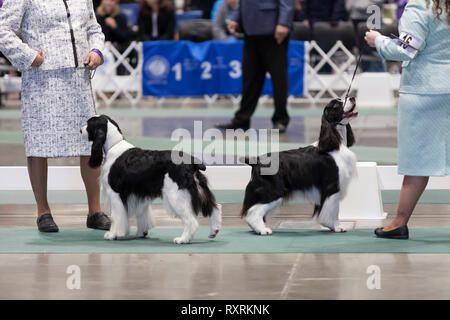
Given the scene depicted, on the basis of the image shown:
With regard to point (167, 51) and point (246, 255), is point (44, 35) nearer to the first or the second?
point (246, 255)

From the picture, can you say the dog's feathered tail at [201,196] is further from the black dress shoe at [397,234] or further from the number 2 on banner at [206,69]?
the number 2 on banner at [206,69]

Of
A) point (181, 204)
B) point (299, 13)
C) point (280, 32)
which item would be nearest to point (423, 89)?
point (181, 204)

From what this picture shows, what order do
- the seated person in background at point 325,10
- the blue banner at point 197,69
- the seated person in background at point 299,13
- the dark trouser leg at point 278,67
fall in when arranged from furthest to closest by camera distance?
the seated person in background at point 299,13, the seated person in background at point 325,10, the blue banner at point 197,69, the dark trouser leg at point 278,67

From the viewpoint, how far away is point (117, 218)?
17.2 feet

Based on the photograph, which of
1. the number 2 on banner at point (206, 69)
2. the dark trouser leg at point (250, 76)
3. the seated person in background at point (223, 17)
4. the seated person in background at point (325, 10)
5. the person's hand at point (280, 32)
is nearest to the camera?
the person's hand at point (280, 32)

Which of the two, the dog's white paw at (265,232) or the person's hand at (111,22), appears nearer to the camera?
the dog's white paw at (265,232)

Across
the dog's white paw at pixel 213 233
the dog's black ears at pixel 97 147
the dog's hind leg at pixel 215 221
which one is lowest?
the dog's white paw at pixel 213 233

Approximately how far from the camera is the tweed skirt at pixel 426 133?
16.5ft

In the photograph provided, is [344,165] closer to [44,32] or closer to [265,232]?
[265,232]

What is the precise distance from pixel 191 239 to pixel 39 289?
123cm

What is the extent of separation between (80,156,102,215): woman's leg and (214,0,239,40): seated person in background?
936 cm

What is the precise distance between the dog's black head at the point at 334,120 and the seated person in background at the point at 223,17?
957 centimetres

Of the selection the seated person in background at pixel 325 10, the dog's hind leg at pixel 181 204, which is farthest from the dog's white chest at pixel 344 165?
the seated person in background at pixel 325 10

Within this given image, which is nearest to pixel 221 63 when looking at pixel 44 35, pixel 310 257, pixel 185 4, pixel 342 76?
pixel 342 76
